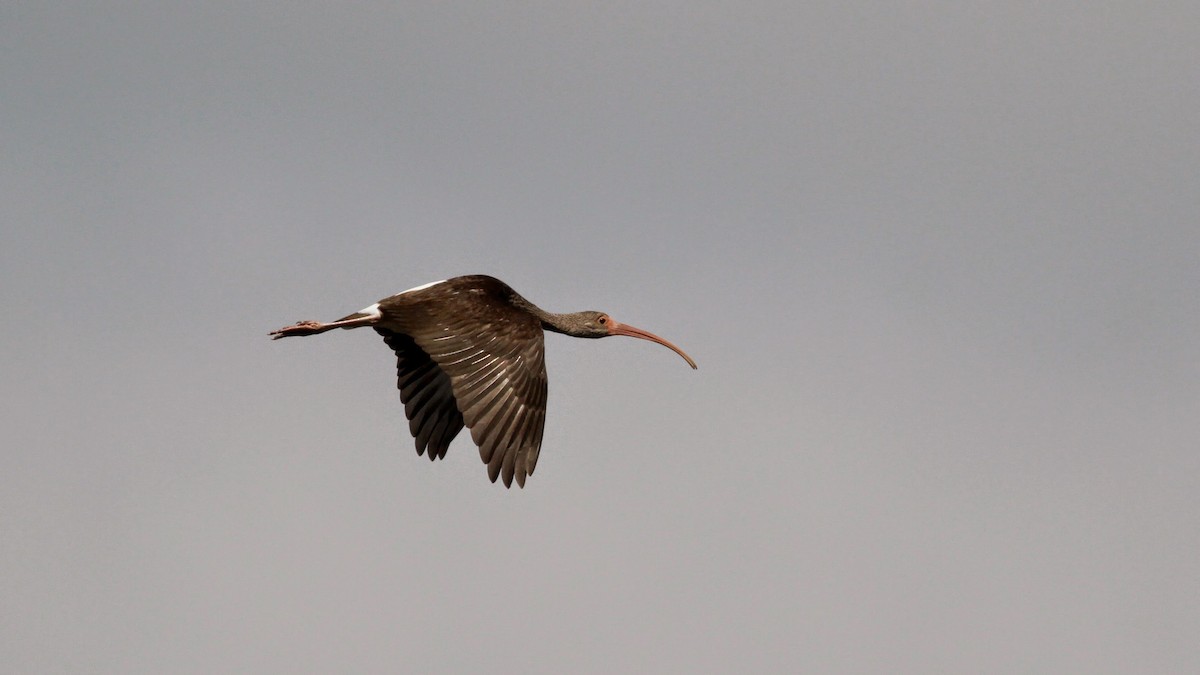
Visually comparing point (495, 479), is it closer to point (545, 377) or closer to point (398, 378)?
point (545, 377)

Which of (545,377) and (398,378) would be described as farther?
(398,378)

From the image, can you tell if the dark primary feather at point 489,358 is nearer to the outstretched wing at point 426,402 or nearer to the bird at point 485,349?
the bird at point 485,349

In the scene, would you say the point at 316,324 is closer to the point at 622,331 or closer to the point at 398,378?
the point at 398,378

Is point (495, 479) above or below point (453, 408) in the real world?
below

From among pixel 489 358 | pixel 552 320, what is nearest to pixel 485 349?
pixel 489 358

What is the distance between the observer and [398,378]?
35062mm

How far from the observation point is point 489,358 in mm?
31078

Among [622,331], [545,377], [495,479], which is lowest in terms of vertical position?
[495,479]

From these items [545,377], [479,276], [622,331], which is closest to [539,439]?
[545,377]

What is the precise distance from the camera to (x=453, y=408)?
115ft

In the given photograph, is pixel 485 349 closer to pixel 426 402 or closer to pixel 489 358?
pixel 489 358

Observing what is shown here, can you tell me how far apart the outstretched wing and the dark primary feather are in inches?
97.6

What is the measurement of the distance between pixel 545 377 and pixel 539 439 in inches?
44.1

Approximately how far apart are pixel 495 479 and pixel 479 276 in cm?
373
